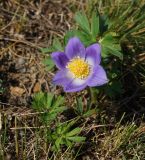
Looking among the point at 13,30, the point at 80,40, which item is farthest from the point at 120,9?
the point at 13,30

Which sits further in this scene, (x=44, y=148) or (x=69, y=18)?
(x=69, y=18)

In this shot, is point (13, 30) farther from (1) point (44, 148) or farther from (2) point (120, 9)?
(1) point (44, 148)

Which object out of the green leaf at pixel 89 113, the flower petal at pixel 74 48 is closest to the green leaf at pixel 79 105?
the green leaf at pixel 89 113

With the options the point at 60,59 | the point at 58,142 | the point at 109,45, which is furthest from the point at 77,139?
the point at 109,45

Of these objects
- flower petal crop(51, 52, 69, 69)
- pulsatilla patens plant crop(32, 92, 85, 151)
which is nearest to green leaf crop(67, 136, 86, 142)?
pulsatilla patens plant crop(32, 92, 85, 151)

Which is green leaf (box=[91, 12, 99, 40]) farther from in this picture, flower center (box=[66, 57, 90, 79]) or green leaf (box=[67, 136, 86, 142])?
green leaf (box=[67, 136, 86, 142])

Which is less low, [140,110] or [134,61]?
[134,61]

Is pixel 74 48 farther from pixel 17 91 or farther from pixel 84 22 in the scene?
pixel 17 91

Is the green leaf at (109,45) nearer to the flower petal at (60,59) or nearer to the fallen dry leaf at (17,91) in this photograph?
the flower petal at (60,59)
